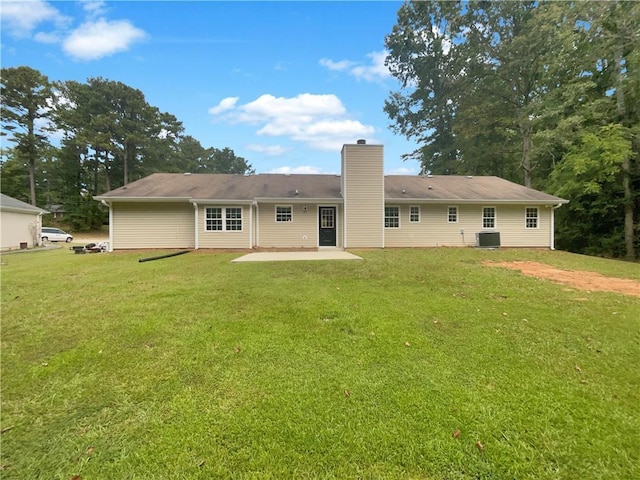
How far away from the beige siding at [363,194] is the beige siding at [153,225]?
7203 mm

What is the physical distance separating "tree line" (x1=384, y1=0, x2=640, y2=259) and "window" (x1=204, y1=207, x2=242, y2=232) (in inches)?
622

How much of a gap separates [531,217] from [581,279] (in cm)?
898

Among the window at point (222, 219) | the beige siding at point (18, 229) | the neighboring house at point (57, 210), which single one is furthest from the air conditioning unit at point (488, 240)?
the neighboring house at point (57, 210)

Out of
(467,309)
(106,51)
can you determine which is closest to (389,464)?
(467,309)

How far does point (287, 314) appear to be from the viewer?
15.1 ft

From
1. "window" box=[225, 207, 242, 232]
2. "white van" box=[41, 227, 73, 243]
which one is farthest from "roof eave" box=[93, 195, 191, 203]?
"white van" box=[41, 227, 73, 243]

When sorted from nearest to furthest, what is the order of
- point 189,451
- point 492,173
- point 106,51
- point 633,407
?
1. point 189,451
2. point 633,407
3. point 106,51
4. point 492,173

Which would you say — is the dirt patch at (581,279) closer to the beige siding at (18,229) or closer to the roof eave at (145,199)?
the roof eave at (145,199)

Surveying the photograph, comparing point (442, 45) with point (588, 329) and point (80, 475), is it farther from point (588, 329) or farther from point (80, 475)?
point (80, 475)

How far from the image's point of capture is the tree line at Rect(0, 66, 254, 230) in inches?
1160

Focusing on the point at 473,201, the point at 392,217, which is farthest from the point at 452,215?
the point at 392,217

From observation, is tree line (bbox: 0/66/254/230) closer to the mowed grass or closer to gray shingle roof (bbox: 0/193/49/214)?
gray shingle roof (bbox: 0/193/49/214)

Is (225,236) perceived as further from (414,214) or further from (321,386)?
(321,386)

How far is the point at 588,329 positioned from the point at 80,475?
5.57 m
